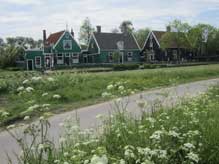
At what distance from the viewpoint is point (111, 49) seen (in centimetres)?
7075

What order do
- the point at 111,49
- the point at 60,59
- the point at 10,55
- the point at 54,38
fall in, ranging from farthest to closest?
the point at 111,49
the point at 54,38
the point at 60,59
the point at 10,55

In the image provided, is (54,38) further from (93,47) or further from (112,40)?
(112,40)

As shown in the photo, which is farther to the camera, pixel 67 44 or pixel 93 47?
pixel 93 47

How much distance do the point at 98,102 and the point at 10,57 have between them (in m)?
48.2

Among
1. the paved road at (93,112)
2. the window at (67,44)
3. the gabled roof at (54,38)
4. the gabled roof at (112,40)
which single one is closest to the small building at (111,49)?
the gabled roof at (112,40)

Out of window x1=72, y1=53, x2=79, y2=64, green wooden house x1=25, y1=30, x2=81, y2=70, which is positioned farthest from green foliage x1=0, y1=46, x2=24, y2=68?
window x1=72, y1=53, x2=79, y2=64

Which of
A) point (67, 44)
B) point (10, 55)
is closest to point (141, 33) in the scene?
point (67, 44)

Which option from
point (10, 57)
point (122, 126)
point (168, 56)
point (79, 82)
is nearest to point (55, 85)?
point (79, 82)

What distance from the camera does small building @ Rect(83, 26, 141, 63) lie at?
6975 cm

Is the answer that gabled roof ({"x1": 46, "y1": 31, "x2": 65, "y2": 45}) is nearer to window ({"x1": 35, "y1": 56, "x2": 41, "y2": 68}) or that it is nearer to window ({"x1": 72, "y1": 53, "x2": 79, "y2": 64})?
window ({"x1": 72, "y1": 53, "x2": 79, "y2": 64})

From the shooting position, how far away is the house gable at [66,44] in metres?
66.8

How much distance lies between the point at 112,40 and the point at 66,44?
9389 millimetres

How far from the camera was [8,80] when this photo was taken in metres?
19.9

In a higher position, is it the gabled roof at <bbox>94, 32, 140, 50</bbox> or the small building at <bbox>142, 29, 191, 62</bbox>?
the gabled roof at <bbox>94, 32, 140, 50</bbox>
